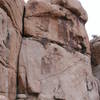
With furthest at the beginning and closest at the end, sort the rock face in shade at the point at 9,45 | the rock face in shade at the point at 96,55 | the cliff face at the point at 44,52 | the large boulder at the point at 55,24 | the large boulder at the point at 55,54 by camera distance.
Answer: the rock face in shade at the point at 96,55 → the large boulder at the point at 55,24 → the large boulder at the point at 55,54 → the cliff face at the point at 44,52 → the rock face in shade at the point at 9,45

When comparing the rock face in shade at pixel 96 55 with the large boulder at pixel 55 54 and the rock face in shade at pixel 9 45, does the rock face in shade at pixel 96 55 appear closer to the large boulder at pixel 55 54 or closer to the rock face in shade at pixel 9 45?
the large boulder at pixel 55 54

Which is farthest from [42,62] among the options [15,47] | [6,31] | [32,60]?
[6,31]

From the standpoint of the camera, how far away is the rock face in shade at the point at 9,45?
247 inches

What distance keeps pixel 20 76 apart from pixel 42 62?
2.58ft

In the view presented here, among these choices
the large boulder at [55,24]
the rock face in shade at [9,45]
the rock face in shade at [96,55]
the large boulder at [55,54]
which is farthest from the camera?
the rock face in shade at [96,55]

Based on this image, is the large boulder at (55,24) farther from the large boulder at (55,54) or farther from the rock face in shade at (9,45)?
the rock face in shade at (9,45)

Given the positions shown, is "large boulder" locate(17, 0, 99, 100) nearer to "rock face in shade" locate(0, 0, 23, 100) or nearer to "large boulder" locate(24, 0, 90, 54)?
"large boulder" locate(24, 0, 90, 54)

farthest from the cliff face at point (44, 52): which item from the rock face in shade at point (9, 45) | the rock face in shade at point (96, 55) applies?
the rock face in shade at point (96, 55)

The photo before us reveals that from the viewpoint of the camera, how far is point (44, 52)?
24.8 ft

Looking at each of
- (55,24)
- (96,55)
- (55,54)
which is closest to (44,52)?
(55,54)

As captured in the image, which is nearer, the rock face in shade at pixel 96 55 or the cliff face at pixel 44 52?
the cliff face at pixel 44 52

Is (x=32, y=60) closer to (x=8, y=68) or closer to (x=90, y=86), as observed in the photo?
(x=8, y=68)

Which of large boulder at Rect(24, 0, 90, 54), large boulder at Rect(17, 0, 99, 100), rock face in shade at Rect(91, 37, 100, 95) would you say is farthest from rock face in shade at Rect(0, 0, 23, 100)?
rock face in shade at Rect(91, 37, 100, 95)

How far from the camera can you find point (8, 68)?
6.50 m
